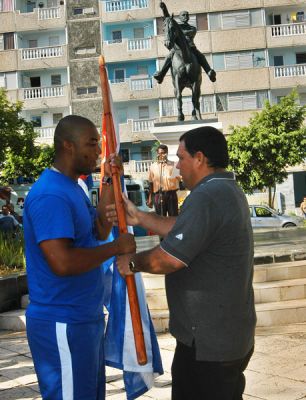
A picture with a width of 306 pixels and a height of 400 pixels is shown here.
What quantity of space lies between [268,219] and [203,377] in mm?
22528

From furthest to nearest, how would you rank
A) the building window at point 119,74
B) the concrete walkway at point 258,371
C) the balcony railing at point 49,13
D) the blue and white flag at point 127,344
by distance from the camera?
the balcony railing at point 49,13, the building window at point 119,74, the concrete walkway at point 258,371, the blue and white flag at point 127,344

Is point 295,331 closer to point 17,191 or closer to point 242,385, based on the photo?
point 242,385

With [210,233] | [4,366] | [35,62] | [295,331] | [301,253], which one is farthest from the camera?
[35,62]

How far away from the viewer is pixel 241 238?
2.74 meters

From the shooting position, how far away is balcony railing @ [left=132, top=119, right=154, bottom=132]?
134ft

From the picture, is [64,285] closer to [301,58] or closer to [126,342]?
[126,342]

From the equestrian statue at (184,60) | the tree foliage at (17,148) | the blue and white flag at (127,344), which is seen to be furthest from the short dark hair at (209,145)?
the tree foliage at (17,148)

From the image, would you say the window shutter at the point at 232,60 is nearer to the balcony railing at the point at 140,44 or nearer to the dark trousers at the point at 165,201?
the balcony railing at the point at 140,44

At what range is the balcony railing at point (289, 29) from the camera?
39.5m

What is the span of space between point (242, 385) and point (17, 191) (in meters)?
Answer: 25.8

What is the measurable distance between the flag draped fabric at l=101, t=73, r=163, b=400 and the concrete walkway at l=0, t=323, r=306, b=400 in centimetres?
125

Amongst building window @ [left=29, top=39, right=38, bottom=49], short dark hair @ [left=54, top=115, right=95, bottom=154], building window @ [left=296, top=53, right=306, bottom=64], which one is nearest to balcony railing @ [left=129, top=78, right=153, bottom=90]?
building window @ [left=29, top=39, right=38, bottom=49]

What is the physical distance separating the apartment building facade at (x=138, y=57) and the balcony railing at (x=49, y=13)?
2.9 inches

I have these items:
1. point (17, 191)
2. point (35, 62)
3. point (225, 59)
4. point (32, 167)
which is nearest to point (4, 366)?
point (17, 191)
